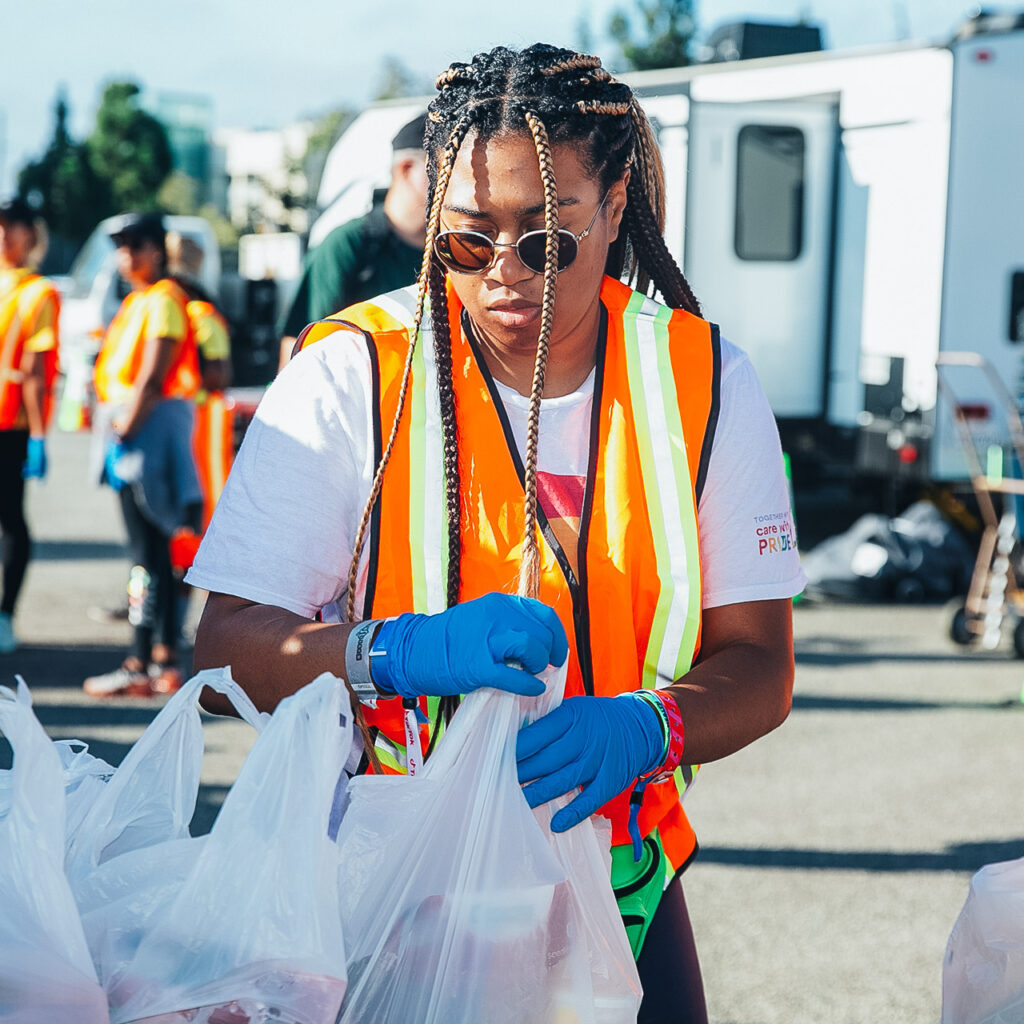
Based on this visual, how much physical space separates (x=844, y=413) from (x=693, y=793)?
4898mm

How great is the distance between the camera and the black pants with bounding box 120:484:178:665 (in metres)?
5.54

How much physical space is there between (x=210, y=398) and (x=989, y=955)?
472cm

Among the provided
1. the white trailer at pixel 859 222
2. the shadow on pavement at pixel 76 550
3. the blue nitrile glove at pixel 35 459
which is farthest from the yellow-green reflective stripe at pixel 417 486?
the shadow on pavement at pixel 76 550

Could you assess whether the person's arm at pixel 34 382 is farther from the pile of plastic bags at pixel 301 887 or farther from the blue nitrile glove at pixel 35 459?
the pile of plastic bags at pixel 301 887

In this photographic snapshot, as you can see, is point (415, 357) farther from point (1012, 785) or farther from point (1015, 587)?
point (1015, 587)

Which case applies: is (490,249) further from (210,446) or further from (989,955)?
(210,446)

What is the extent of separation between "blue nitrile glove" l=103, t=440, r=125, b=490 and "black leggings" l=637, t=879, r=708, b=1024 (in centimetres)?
413

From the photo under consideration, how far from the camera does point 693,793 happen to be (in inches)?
183

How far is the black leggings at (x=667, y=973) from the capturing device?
174 cm

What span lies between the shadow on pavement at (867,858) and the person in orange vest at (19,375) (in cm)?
335

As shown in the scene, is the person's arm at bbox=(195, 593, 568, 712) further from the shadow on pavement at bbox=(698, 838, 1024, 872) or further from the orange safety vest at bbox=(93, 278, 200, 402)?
the orange safety vest at bbox=(93, 278, 200, 402)

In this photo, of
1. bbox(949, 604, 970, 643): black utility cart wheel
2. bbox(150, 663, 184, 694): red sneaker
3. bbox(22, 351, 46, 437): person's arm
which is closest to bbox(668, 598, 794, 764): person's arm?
bbox(150, 663, 184, 694): red sneaker

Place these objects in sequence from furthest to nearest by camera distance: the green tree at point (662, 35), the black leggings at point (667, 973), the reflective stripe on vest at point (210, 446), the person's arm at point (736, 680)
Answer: the green tree at point (662, 35) < the reflective stripe on vest at point (210, 446) < the black leggings at point (667, 973) < the person's arm at point (736, 680)

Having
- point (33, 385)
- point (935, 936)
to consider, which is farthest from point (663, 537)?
point (33, 385)
